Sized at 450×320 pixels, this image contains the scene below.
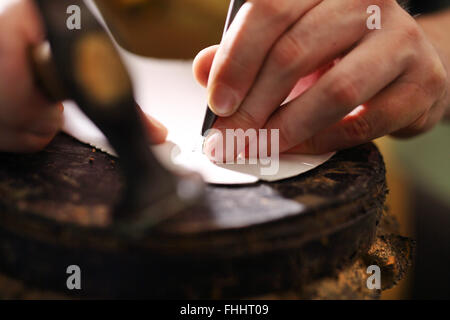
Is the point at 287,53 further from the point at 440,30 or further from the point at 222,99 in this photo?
the point at 440,30

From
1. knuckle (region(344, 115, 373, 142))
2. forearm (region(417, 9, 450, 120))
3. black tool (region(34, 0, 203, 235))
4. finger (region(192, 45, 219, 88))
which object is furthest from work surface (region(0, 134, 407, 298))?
forearm (region(417, 9, 450, 120))

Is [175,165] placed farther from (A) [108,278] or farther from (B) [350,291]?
(B) [350,291]

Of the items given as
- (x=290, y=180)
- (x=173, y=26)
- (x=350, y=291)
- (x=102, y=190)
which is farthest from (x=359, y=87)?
(x=173, y=26)

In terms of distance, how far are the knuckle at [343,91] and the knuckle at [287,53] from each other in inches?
2.7

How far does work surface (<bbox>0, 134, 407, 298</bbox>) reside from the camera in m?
0.43

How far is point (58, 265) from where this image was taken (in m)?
0.45

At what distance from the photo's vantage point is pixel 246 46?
554mm

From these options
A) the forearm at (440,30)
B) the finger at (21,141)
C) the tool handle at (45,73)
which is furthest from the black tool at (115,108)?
the forearm at (440,30)

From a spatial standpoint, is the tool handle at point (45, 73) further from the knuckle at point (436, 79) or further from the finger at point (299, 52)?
the knuckle at point (436, 79)

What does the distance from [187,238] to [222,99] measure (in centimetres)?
24

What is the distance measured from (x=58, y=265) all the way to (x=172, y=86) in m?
0.50

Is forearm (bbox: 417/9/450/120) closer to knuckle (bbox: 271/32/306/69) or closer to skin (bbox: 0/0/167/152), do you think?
knuckle (bbox: 271/32/306/69)

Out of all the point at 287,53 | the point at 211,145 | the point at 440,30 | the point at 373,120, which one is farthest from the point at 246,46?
the point at 440,30

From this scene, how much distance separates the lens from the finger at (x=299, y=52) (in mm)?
571
